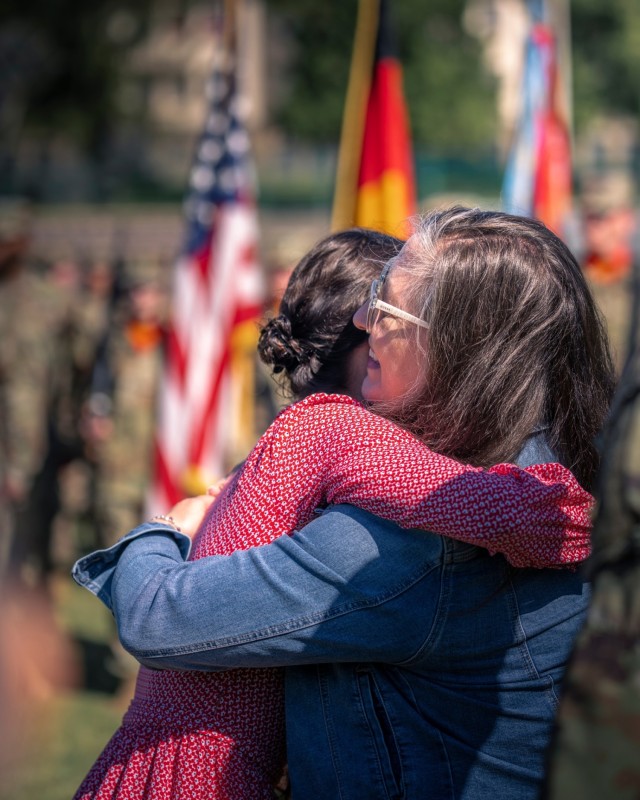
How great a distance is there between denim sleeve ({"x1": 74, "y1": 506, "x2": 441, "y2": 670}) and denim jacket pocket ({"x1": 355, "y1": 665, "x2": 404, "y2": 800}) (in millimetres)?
72

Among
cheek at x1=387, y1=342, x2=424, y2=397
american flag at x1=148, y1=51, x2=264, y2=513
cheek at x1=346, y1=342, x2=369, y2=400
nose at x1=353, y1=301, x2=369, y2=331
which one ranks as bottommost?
american flag at x1=148, y1=51, x2=264, y2=513

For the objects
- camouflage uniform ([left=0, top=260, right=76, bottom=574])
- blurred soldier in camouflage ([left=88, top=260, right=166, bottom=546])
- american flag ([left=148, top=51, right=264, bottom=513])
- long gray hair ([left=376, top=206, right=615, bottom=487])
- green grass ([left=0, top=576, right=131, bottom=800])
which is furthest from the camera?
blurred soldier in camouflage ([left=88, top=260, right=166, bottom=546])

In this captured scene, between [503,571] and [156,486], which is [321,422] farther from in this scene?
[156,486]

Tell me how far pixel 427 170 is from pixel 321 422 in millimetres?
19554

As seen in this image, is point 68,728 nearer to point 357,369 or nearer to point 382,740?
point 357,369

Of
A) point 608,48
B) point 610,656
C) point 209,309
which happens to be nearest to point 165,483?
point 209,309

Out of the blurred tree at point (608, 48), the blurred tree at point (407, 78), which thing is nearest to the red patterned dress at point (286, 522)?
the blurred tree at point (407, 78)

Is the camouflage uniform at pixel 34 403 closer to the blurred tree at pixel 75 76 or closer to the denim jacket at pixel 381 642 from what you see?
the denim jacket at pixel 381 642

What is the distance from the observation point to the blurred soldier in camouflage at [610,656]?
898 millimetres

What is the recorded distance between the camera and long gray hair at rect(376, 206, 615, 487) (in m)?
1.33

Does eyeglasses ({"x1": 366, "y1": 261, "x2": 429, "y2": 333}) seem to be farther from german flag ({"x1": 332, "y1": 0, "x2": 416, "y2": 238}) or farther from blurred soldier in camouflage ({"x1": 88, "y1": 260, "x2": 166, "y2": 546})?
blurred soldier in camouflage ({"x1": 88, "y1": 260, "x2": 166, "y2": 546})

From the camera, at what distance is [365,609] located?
125cm

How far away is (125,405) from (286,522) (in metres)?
5.61

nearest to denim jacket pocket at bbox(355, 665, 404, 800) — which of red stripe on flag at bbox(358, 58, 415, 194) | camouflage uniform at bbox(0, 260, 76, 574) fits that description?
red stripe on flag at bbox(358, 58, 415, 194)
